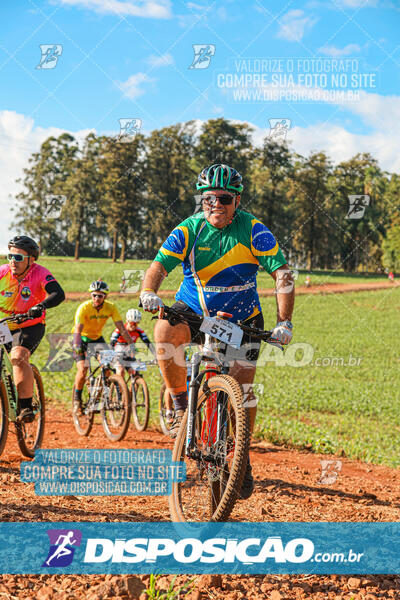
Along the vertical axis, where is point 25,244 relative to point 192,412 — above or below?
above

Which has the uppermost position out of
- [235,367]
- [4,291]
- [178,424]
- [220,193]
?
[220,193]

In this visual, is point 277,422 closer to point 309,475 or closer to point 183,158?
point 309,475

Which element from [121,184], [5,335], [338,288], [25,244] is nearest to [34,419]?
[5,335]

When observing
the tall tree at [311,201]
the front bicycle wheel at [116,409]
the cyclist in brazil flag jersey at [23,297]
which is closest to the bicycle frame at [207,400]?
the cyclist in brazil flag jersey at [23,297]

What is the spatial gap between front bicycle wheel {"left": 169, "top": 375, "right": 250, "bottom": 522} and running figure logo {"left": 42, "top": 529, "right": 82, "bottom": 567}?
2.45 ft

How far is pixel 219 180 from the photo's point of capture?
427 cm

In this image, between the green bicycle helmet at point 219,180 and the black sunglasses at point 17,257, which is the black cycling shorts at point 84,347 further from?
the green bicycle helmet at point 219,180

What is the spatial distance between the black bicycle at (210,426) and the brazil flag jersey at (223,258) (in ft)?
1.16

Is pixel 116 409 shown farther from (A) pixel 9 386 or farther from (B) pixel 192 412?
(B) pixel 192 412

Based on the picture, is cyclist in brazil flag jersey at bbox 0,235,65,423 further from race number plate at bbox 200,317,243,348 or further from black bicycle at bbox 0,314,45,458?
race number plate at bbox 200,317,243,348

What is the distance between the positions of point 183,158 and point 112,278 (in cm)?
1449

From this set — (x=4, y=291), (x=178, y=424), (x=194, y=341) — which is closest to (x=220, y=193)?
(x=194, y=341)

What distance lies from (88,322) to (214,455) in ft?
19.5

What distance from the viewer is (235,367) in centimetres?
436
